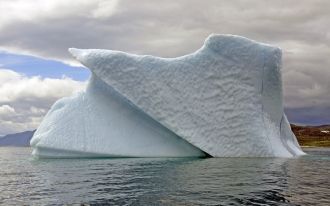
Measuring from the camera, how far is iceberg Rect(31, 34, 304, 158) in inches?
1267

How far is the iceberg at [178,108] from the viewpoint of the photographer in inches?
1267

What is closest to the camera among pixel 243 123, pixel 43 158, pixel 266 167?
pixel 266 167

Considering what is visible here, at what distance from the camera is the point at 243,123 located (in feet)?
105

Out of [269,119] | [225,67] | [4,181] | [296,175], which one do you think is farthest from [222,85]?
[4,181]

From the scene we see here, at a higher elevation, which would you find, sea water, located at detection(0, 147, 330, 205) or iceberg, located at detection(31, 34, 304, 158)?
iceberg, located at detection(31, 34, 304, 158)

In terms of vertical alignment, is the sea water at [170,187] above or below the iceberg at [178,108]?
below

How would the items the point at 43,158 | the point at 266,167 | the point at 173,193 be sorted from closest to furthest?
1. the point at 173,193
2. the point at 266,167
3. the point at 43,158

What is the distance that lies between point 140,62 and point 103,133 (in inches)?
233

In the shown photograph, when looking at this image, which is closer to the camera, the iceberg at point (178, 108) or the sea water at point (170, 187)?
the sea water at point (170, 187)

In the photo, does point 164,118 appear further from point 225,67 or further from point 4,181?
point 4,181

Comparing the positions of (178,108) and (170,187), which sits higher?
(178,108)

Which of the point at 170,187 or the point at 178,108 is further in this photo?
the point at 178,108

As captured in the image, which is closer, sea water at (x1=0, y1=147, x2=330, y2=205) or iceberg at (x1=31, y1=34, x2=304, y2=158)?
sea water at (x1=0, y1=147, x2=330, y2=205)

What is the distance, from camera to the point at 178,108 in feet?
107
